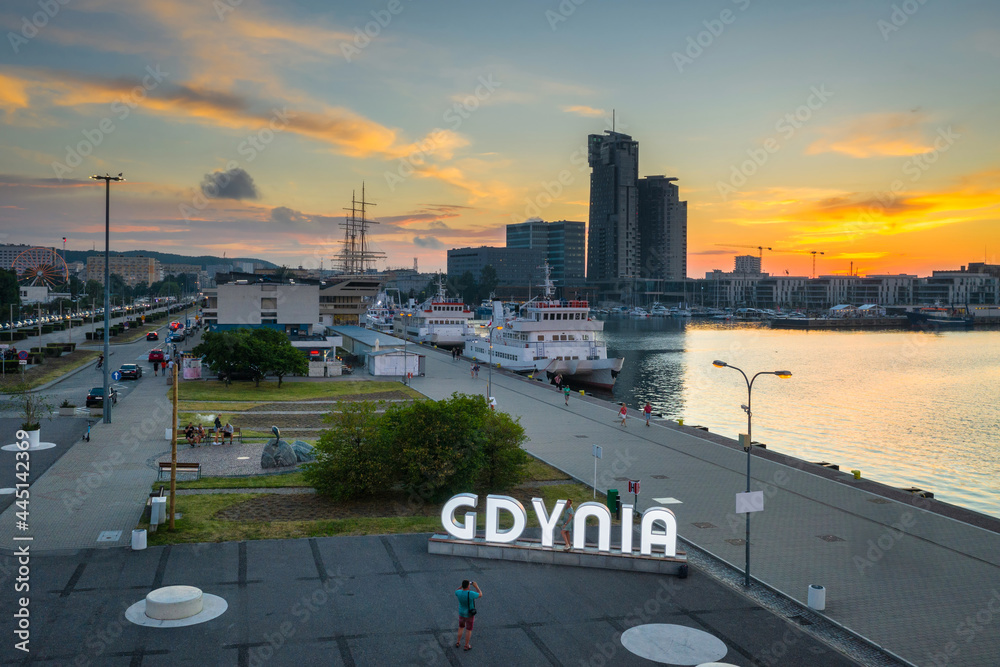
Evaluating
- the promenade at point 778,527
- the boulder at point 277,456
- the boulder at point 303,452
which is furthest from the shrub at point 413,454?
the promenade at point 778,527

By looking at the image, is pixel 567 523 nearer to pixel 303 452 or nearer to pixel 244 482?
pixel 244 482

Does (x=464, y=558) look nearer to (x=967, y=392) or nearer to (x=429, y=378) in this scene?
(x=429, y=378)

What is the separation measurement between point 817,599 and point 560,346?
62625 millimetres

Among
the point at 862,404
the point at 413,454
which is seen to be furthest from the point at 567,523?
the point at 862,404

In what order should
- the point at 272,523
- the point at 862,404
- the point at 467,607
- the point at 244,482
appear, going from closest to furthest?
the point at 467,607 → the point at 272,523 → the point at 244,482 → the point at 862,404

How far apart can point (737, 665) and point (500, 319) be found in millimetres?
92256

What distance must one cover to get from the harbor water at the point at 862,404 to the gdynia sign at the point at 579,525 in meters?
23.8

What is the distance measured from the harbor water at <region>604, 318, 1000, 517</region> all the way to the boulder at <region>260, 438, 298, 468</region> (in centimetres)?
3265

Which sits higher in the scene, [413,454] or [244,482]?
[413,454]

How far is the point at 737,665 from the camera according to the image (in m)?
14.9

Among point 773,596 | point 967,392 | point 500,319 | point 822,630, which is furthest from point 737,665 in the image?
point 500,319

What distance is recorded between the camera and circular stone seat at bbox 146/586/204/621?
1633 centimetres

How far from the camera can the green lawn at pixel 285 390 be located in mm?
54438

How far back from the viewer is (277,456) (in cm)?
3219
